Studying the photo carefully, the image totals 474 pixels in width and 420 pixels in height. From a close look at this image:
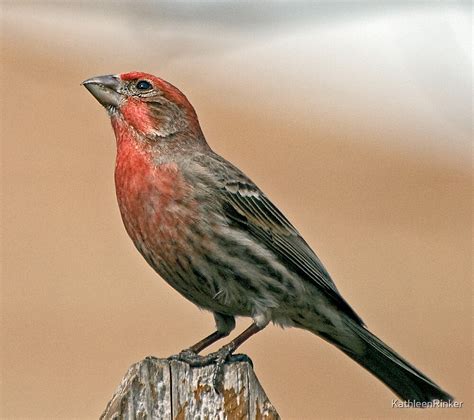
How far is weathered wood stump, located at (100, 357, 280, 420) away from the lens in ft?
9.25

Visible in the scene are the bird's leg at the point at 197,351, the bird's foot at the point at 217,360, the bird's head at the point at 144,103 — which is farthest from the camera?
the bird's head at the point at 144,103

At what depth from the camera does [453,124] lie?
9.02 feet

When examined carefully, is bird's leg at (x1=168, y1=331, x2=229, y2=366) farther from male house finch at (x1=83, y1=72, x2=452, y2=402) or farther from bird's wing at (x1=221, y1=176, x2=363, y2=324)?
bird's wing at (x1=221, y1=176, x2=363, y2=324)

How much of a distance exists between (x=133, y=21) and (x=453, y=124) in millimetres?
933

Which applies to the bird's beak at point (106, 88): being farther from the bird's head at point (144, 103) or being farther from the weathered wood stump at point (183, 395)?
the weathered wood stump at point (183, 395)

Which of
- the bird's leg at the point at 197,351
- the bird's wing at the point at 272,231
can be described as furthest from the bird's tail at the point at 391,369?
the bird's leg at the point at 197,351

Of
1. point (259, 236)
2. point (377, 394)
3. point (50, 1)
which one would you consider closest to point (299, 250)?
point (259, 236)

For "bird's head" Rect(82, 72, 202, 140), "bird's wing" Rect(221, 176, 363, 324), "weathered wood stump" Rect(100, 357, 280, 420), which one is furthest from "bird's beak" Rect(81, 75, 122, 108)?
"weathered wood stump" Rect(100, 357, 280, 420)

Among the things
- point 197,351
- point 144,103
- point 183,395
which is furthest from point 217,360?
point 144,103

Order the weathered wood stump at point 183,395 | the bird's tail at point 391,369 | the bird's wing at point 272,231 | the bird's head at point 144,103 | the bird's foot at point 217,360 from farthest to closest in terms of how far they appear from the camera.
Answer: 1. the bird's head at point 144,103
2. the bird's wing at point 272,231
3. the bird's tail at point 391,369
4. the bird's foot at point 217,360
5. the weathered wood stump at point 183,395

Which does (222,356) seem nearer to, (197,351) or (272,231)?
(197,351)

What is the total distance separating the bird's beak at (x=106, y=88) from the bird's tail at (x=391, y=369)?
62.6 inches

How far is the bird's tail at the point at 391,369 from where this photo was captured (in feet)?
14.2

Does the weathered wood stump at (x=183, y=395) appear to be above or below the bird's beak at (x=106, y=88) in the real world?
below
